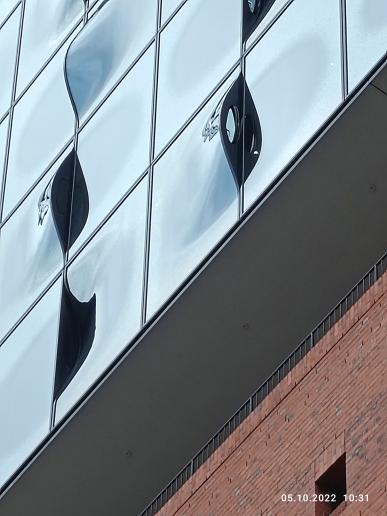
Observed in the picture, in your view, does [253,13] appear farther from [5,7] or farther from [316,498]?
[5,7]

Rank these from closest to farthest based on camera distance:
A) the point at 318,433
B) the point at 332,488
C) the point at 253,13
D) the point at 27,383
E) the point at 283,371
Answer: the point at 332,488, the point at 318,433, the point at 283,371, the point at 253,13, the point at 27,383

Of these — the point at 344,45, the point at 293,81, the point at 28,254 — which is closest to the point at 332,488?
the point at 344,45

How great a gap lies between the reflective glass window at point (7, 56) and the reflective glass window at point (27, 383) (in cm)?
589

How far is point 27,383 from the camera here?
31281 millimetres

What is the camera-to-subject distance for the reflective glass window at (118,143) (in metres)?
30.7

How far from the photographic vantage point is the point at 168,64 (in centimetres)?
3091

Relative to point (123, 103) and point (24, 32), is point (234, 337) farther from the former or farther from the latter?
point (24, 32)

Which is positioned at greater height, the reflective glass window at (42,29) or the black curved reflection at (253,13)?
the reflective glass window at (42,29)

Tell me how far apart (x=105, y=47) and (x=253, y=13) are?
4418 mm

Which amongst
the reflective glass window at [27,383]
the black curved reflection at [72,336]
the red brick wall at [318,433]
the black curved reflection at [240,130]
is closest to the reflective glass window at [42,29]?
the reflective glass window at [27,383]

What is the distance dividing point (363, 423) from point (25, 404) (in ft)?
32.9

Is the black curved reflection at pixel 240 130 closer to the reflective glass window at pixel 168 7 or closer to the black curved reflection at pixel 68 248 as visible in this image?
the reflective glass window at pixel 168 7

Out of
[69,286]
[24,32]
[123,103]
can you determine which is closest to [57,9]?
[24,32]

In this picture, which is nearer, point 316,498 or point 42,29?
point 316,498
